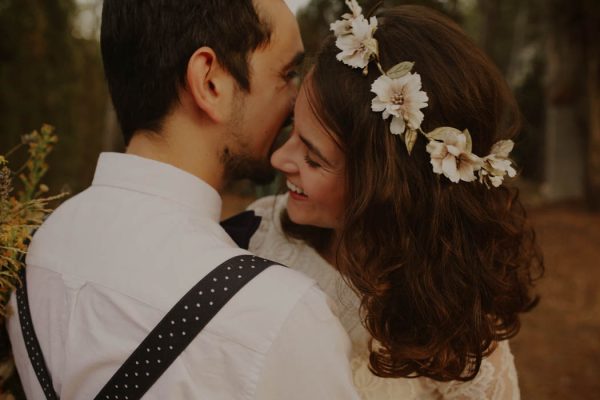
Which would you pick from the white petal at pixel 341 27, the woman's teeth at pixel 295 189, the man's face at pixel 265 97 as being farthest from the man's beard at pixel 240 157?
the white petal at pixel 341 27

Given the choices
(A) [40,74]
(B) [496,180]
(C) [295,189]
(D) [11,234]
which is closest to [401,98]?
(B) [496,180]

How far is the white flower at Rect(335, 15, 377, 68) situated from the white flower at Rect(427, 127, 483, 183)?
1.01 feet

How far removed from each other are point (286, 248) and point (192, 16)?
0.96 meters

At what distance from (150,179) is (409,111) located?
2.57 feet

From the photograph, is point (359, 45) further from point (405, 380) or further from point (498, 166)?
point (405, 380)

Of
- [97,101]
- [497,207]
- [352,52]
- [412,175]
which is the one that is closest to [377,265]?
[412,175]

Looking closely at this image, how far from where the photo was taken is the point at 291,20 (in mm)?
2012

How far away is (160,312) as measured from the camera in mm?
1330

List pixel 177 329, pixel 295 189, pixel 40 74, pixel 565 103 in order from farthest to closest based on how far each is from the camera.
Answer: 1. pixel 565 103
2. pixel 40 74
3. pixel 295 189
4. pixel 177 329

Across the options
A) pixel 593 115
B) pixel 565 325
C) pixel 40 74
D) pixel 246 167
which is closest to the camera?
pixel 246 167

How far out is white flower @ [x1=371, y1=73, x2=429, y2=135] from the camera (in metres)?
1.62

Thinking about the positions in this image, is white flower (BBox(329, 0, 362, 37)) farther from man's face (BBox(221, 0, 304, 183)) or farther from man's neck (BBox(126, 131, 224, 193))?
man's neck (BBox(126, 131, 224, 193))

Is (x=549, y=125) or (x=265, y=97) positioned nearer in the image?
(x=265, y=97)

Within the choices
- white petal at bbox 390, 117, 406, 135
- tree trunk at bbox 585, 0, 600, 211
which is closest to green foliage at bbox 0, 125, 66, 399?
white petal at bbox 390, 117, 406, 135
